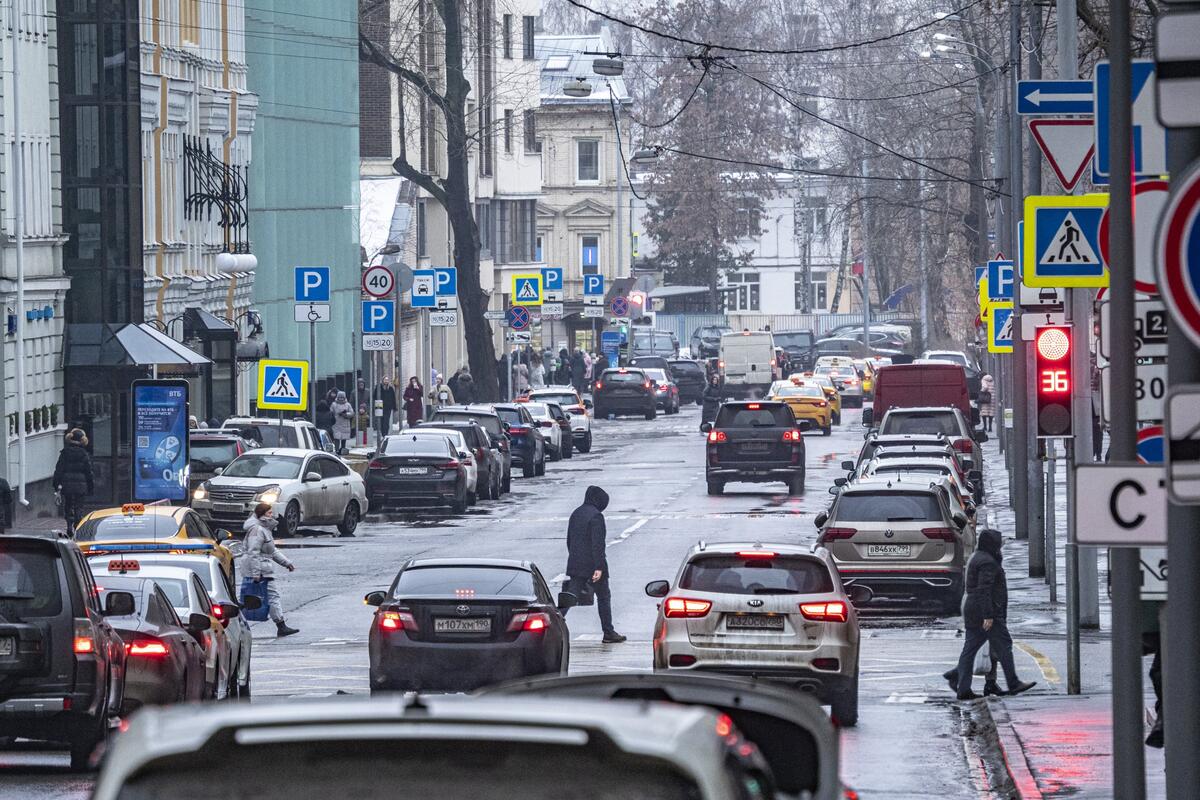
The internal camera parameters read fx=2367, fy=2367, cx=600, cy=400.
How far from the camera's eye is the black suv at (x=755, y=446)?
43781mm

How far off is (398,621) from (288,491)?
18.4 metres

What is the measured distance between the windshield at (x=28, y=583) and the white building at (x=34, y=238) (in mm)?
25496

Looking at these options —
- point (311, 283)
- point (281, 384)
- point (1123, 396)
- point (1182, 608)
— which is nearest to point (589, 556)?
point (1123, 396)

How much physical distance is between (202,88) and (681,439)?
56.1 feet

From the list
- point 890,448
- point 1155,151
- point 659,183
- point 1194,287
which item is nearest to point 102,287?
point 890,448

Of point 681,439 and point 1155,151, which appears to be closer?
point 1155,151

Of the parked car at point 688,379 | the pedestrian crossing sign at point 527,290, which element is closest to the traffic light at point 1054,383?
the pedestrian crossing sign at point 527,290

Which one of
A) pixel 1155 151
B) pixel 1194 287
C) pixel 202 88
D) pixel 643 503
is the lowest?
pixel 643 503

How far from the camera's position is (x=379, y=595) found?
19.2 meters

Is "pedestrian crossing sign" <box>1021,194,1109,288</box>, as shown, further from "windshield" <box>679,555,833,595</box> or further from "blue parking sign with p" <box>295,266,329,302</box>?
"blue parking sign with p" <box>295,266,329,302</box>

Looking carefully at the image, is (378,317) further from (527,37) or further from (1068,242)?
(527,37)

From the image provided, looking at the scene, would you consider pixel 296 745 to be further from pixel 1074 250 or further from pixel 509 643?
pixel 509 643

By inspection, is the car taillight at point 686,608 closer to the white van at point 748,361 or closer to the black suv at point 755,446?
the black suv at point 755,446

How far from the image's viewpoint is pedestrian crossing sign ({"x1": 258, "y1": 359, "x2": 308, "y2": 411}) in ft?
138
